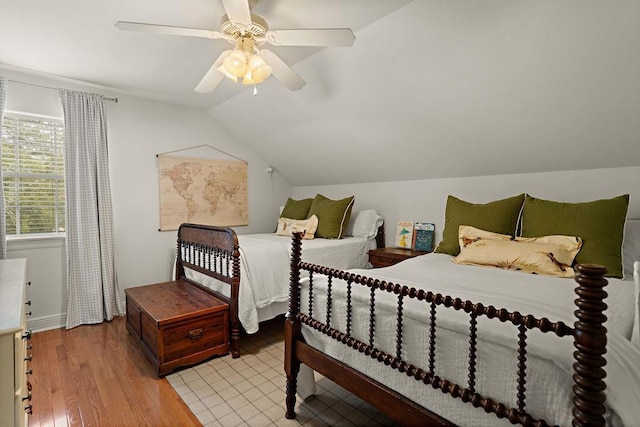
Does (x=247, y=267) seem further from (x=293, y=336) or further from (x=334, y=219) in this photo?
(x=334, y=219)

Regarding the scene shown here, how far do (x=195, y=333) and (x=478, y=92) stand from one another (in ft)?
8.41

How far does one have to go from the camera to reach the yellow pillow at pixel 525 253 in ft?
6.26

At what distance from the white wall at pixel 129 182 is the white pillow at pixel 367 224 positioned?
194 centimetres

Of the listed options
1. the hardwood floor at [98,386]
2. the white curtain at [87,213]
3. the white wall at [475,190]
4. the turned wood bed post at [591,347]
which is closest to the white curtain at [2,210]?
the white curtain at [87,213]

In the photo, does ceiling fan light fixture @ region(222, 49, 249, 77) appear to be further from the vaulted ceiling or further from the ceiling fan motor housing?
the vaulted ceiling

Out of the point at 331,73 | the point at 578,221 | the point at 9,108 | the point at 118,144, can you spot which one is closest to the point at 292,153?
the point at 331,73

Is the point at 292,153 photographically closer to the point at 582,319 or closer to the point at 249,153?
the point at 249,153

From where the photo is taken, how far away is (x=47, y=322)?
292 cm

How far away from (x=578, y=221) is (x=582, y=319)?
1570mm

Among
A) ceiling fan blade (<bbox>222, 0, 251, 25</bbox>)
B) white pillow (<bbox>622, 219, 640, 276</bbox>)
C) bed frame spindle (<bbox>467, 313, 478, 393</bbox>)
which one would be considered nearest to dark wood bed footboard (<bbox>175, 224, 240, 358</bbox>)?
ceiling fan blade (<bbox>222, 0, 251, 25</bbox>)

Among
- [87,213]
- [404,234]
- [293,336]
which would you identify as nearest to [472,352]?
[293,336]

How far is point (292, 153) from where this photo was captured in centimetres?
400

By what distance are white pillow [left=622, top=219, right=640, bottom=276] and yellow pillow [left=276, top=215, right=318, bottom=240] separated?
249 cm

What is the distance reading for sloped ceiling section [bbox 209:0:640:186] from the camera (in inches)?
66.2
